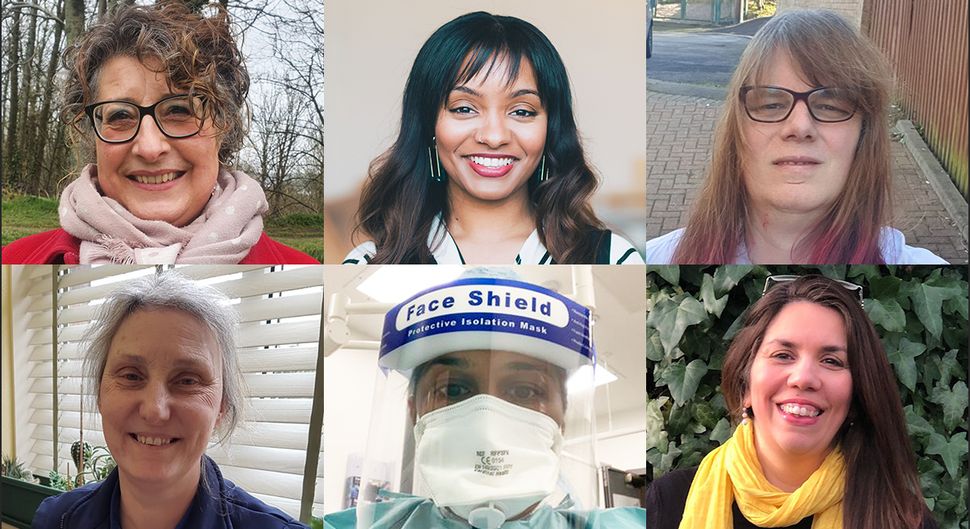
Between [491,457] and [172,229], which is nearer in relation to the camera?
[491,457]

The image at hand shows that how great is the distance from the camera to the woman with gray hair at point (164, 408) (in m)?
3.02

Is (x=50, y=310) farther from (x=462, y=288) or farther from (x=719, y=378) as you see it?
(x=719, y=378)

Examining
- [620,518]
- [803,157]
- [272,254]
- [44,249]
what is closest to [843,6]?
[803,157]

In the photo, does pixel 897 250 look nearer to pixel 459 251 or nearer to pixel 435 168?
pixel 459 251

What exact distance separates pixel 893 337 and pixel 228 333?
215 cm

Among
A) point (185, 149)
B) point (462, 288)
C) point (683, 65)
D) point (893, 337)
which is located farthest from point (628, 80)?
point (185, 149)

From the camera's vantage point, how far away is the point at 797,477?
9.71ft

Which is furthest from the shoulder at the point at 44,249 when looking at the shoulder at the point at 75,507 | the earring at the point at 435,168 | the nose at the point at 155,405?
the earring at the point at 435,168

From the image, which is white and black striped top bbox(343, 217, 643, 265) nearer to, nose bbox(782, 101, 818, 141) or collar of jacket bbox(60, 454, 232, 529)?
nose bbox(782, 101, 818, 141)

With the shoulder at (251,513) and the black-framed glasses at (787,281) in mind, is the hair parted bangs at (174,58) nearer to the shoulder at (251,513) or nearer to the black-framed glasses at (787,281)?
the shoulder at (251,513)

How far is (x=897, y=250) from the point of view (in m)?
3.04

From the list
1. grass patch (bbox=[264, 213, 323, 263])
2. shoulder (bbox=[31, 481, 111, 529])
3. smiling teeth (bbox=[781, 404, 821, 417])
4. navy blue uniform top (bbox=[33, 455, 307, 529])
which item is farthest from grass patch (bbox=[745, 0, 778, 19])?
shoulder (bbox=[31, 481, 111, 529])

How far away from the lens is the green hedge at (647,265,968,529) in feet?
9.87

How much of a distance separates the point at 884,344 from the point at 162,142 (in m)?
2.40
